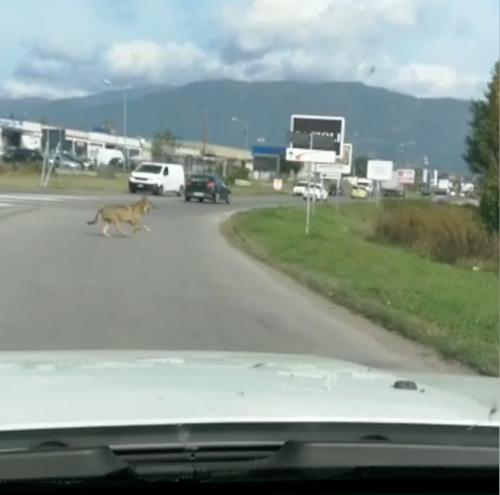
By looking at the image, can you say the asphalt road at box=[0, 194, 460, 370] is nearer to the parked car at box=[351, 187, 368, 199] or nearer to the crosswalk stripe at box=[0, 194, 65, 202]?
the crosswalk stripe at box=[0, 194, 65, 202]

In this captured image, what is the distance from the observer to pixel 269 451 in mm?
3002

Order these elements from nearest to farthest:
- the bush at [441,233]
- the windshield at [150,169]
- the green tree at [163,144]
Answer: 1. the bush at [441,233]
2. the windshield at [150,169]
3. the green tree at [163,144]

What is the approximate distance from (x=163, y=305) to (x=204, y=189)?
42.8 m

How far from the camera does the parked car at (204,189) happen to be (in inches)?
2292

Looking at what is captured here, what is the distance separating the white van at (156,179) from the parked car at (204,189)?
303 centimetres

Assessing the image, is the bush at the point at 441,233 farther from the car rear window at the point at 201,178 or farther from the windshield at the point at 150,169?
the windshield at the point at 150,169

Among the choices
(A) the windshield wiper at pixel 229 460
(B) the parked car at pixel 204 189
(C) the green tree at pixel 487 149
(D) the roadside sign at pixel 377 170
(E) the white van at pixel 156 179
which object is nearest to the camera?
(A) the windshield wiper at pixel 229 460

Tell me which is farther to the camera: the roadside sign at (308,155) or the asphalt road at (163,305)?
the roadside sign at (308,155)

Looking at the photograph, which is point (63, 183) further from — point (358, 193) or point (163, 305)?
point (163, 305)

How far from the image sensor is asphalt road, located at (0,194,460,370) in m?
12.4

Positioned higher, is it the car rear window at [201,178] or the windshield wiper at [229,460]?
the windshield wiper at [229,460]

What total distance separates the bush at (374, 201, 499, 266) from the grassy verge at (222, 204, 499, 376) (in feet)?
4.40

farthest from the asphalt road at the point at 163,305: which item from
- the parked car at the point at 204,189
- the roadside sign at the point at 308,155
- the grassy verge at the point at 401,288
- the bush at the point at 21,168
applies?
the bush at the point at 21,168

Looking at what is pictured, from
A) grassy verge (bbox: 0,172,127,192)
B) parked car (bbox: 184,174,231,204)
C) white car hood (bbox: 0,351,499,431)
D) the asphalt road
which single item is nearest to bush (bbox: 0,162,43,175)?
grassy verge (bbox: 0,172,127,192)
